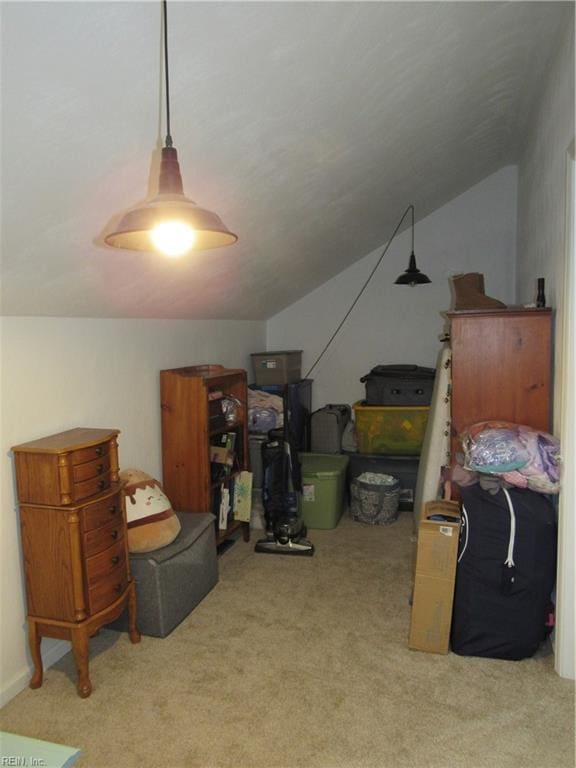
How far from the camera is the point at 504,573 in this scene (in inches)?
95.7

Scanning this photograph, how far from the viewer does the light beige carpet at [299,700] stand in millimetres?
1942

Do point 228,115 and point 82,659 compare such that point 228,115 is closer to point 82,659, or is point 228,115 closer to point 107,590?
point 107,590

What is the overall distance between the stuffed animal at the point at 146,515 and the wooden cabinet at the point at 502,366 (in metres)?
1.57

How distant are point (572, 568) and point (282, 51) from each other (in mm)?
2259

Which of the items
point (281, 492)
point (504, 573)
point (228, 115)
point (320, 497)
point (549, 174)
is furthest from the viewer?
point (320, 497)

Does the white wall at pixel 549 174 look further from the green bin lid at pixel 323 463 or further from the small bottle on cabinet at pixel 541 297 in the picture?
the green bin lid at pixel 323 463

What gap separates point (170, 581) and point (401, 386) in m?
2.67

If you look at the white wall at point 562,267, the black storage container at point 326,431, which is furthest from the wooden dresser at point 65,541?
the black storage container at point 326,431

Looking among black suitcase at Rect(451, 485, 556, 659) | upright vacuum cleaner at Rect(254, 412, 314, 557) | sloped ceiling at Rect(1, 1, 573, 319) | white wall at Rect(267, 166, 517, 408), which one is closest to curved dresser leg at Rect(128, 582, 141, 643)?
upright vacuum cleaner at Rect(254, 412, 314, 557)

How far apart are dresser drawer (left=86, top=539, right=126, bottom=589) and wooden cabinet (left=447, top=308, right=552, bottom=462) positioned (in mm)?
1729

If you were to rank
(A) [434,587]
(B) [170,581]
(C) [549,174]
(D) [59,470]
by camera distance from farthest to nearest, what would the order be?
(C) [549,174], (B) [170,581], (A) [434,587], (D) [59,470]

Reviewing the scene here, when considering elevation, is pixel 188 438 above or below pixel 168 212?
below

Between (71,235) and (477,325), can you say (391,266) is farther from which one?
(71,235)

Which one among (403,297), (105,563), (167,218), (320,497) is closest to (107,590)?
(105,563)
